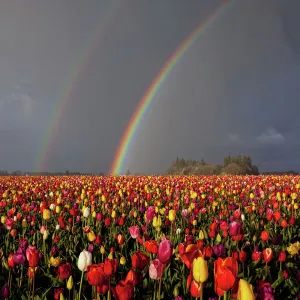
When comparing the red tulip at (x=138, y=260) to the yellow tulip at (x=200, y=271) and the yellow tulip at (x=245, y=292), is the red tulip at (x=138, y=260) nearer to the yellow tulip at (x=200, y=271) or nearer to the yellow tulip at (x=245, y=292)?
the yellow tulip at (x=200, y=271)

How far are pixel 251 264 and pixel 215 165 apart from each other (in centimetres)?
3681

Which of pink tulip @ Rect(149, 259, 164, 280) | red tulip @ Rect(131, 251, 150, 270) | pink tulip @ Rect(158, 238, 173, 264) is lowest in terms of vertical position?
pink tulip @ Rect(149, 259, 164, 280)

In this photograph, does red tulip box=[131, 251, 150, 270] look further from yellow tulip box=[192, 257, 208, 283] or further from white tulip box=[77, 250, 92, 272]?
yellow tulip box=[192, 257, 208, 283]

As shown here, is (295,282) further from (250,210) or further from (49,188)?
(49,188)

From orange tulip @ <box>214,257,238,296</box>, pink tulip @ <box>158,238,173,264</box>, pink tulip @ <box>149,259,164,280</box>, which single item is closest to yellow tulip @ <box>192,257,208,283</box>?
orange tulip @ <box>214,257,238,296</box>

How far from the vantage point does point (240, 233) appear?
15.5 feet

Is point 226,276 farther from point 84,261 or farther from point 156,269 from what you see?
point 84,261

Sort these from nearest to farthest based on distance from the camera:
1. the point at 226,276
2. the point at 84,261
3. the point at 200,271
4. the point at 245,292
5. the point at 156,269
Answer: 1. the point at 245,292
2. the point at 226,276
3. the point at 200,271
4. the point at 156,269
5. the point at 84,261

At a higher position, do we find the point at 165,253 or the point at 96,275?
the point at 165,253

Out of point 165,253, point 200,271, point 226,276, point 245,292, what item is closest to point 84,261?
point 165,253

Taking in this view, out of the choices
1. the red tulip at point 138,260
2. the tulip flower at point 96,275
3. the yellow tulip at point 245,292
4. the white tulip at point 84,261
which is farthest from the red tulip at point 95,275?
the yellow tulip at point 245,292

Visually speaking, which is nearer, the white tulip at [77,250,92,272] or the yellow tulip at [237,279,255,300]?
the yellow tulip at [237,279,255,300]

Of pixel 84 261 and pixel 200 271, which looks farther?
pixel 84 261

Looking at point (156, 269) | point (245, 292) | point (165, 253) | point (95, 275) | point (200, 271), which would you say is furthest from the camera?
point (156, 269)
